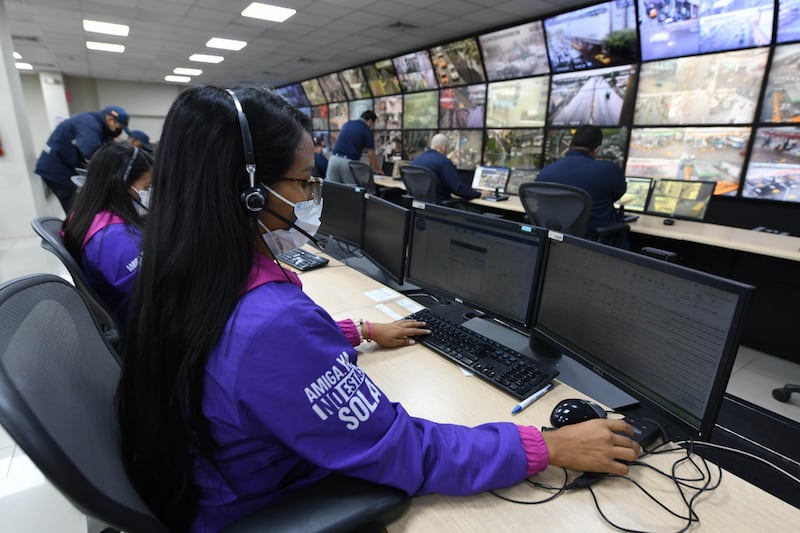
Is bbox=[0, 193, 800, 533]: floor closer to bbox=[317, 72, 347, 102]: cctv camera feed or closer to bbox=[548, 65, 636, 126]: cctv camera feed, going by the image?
bbox=[548, 65, 636, 126]: cctv camera feed

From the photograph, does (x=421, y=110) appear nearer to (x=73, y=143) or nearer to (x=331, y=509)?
(x=73, y=143)

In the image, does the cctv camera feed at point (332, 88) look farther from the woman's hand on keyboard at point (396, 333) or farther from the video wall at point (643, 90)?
the woman's hand on keyboard at point (396, 333)

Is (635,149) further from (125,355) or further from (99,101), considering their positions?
(99,101)

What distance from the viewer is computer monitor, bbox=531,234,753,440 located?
0.76 meters

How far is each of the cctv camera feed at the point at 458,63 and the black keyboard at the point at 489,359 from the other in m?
5.12

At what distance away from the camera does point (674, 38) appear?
12.3 ft

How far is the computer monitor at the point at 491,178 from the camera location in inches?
185

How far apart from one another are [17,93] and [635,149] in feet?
21.0

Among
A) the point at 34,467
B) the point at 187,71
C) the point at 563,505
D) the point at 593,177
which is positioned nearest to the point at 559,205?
the point at 593,177

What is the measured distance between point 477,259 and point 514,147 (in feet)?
14.5

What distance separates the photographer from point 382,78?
7191 mm

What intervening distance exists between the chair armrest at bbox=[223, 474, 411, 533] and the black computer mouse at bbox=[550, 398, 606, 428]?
0.35 meters

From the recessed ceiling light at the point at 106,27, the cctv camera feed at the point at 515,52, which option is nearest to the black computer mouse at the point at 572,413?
the cctv camera feed at the point at 515,52

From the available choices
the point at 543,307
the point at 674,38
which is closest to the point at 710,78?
the point at 674,38
